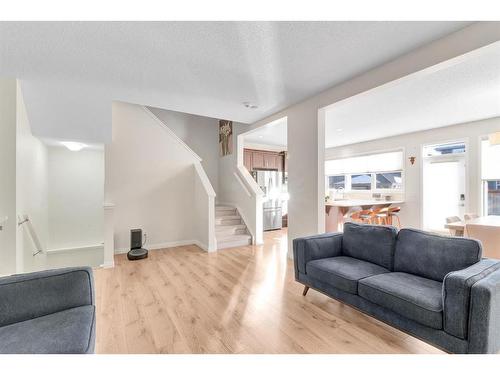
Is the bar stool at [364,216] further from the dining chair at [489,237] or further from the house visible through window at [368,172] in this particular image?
the dining chair at [489,237]

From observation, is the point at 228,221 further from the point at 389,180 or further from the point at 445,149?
the point at 445,149

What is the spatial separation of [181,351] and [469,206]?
19.9 feet

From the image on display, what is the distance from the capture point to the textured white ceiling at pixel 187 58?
1.90 meters

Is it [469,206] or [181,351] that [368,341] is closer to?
[181,351]

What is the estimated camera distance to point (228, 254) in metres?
4.10

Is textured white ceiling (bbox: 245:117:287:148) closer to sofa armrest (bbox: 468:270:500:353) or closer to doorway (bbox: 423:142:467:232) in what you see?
doorway (bbox: 423:142:467:232)

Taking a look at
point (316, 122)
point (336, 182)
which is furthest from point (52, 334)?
point (336, 182)

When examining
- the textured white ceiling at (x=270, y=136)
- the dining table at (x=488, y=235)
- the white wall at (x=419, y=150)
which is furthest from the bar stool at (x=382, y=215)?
the textured white ceiling at (x=270, y=136)

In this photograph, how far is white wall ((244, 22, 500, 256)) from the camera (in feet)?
6.79

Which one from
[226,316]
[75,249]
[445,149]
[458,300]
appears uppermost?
[445,149]

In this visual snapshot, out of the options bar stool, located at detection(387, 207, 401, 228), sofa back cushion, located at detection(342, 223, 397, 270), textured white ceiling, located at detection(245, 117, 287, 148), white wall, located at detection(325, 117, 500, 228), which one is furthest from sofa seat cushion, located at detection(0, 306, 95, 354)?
white wall, located at detection(325, 117, 500, 228)

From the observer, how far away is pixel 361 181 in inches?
279

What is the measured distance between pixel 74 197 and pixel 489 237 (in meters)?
7.57
